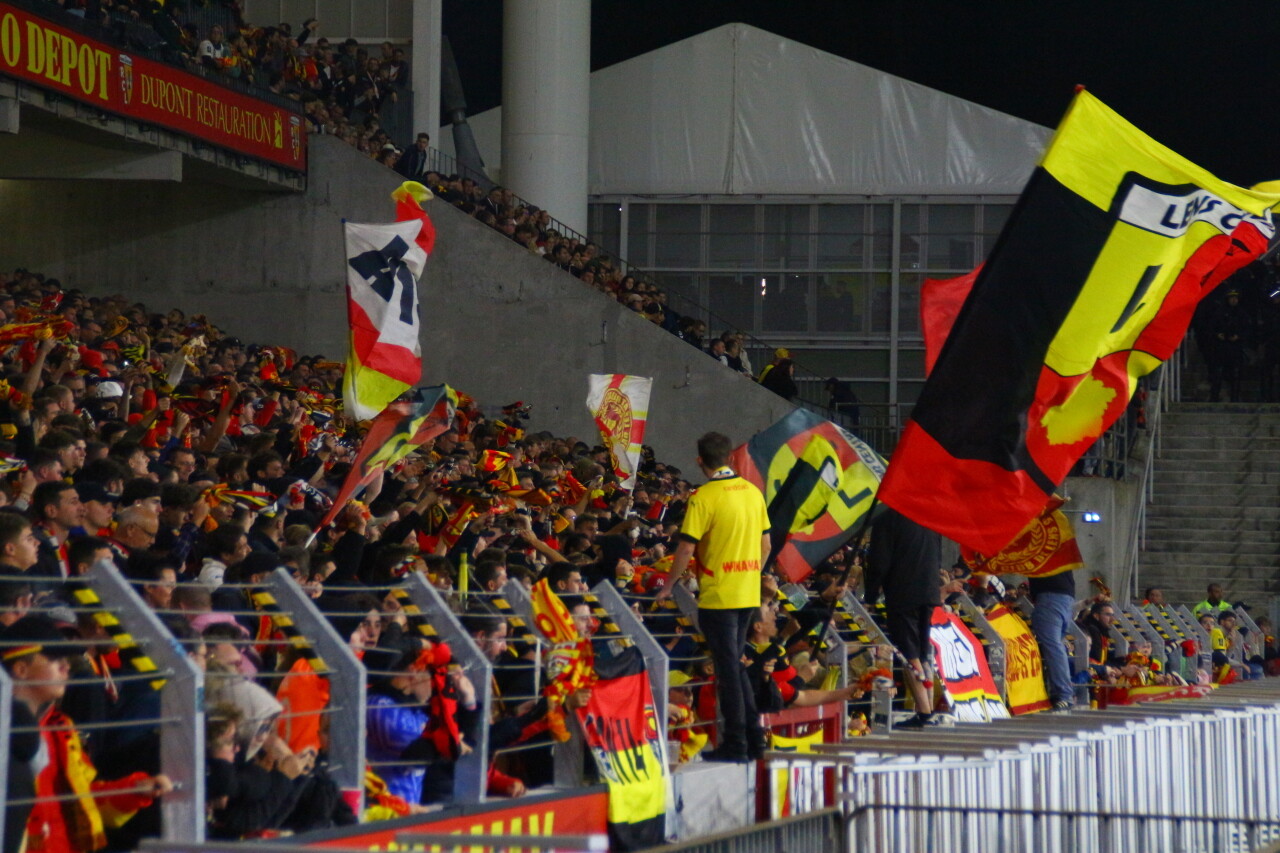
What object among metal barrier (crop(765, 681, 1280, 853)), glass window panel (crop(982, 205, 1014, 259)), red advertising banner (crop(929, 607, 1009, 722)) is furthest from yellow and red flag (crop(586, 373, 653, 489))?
glass window panel (crop(982, 205, 1014, 259))

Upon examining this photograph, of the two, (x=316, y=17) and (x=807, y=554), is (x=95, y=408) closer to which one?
(x=807, y=554)

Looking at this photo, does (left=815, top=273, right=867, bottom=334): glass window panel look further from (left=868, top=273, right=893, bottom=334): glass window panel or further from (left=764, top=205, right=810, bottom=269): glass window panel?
(left=764, top=205, right=810, bottom=269): glass window panel

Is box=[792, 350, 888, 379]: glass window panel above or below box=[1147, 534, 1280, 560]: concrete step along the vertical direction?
above

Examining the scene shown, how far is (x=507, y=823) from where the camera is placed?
687 centimetres

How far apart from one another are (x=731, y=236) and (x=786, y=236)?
99 cm

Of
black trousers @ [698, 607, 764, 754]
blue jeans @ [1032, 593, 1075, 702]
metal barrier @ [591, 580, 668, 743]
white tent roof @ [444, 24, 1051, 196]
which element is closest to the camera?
metal barrier @ [591, 580, 668, 743]

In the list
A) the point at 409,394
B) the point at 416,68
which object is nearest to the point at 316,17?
the point at 416,68

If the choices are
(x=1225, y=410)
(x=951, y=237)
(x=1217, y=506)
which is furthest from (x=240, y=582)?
(x=951, y=237)

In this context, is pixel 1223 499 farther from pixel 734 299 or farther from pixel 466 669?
pixel 466 669

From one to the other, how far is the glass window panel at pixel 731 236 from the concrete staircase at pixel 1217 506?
7.99 m

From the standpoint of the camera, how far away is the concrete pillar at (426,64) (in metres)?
28.4

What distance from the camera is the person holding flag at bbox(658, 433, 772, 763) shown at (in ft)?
28.5

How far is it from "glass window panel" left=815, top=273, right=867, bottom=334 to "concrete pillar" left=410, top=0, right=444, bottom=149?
24.7 feet

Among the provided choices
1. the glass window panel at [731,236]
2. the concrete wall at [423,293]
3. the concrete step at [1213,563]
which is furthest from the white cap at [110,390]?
the glass window panel at [731,236]
